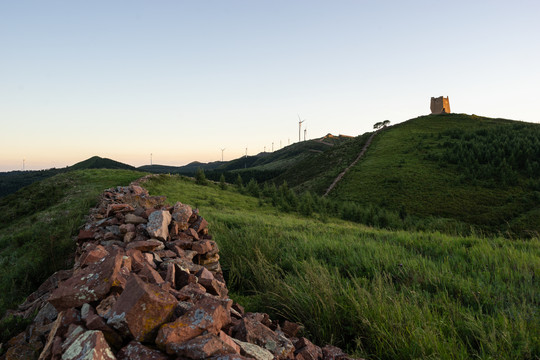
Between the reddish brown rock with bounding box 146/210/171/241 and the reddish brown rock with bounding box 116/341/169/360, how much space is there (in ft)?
9.07

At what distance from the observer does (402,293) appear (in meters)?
3.69

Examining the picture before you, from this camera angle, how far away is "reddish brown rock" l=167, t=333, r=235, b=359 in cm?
203

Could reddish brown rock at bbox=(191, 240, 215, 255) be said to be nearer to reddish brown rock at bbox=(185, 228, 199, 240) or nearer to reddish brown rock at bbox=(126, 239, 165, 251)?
reddish brown rock at bbox=(185, 228, 199, 240)

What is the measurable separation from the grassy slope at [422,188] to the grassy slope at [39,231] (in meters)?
23.2

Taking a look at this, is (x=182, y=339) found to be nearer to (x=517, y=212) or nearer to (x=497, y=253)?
(x=497, y=253)

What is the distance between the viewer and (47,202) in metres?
22.1

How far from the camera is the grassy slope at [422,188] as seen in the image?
28.0m

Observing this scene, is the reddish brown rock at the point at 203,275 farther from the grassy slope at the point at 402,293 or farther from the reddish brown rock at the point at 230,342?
the reddish brown rock at the point at 230,342

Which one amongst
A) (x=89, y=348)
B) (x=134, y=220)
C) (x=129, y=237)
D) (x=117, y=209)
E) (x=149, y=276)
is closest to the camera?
(x=89, y=348)

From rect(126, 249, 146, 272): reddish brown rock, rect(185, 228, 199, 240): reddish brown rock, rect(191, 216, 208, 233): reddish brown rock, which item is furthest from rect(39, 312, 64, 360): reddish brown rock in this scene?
rect(191, 216, 208, 233): reddish brown rock

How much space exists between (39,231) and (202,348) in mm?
14404

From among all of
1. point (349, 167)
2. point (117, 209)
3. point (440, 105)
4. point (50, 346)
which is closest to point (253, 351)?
point (50, 346)

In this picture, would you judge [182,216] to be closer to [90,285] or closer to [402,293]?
[90,285]

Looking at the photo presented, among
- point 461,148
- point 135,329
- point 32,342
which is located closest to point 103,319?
point 135,329
